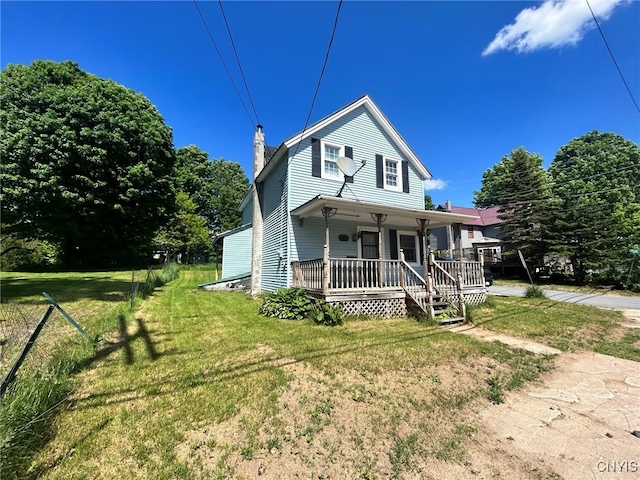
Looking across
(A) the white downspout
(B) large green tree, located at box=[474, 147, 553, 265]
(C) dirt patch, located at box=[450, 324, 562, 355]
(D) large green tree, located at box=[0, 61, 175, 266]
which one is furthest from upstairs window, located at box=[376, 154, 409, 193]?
(D) large green tree, located at box=[0, 61, 175, 266]

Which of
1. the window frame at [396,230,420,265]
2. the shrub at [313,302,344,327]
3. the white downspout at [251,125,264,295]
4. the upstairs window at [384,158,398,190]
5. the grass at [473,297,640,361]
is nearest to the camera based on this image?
the grass at [473,297,640,361]

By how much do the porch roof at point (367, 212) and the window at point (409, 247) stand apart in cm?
57

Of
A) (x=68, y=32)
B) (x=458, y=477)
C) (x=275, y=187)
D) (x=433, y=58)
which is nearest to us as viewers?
(x=458, y=477)

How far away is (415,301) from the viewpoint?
328 inches

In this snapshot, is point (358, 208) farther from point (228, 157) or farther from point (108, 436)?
point (228, 157)

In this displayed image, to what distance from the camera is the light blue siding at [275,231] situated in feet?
36.2

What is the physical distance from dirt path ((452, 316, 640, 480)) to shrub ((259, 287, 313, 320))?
5169mm

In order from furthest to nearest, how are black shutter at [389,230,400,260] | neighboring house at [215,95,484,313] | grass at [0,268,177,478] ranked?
1. black shutter at [389,230,400,260]
2. neighboring house at [215,95,484,313]
3. grass at [0,268,177,478]

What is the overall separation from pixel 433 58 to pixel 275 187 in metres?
7.76

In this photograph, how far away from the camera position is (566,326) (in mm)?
7586

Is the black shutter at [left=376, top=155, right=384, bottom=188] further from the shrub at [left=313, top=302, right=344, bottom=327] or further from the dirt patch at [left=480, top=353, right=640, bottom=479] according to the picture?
the dirt patch at [left=480, top=353, right=640, bottom=479]

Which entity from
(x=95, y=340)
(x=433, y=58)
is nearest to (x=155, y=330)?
(x=95, y=340)

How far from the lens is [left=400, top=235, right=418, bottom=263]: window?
1262 centimetres

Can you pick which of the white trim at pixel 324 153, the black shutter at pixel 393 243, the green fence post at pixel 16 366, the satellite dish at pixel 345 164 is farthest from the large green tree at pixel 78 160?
the black shutter at pixel 393 243
